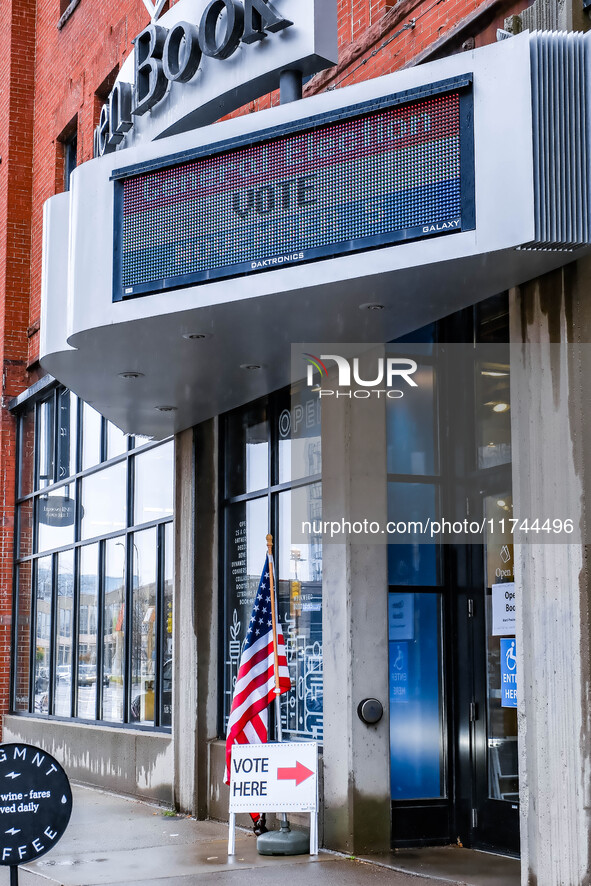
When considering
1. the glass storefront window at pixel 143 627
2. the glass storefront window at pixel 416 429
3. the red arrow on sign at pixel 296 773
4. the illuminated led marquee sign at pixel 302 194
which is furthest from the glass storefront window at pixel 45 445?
the illuminated led marquee sign at pixel 302 194

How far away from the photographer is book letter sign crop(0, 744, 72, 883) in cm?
580

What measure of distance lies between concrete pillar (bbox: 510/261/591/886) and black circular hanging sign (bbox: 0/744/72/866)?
290 cm

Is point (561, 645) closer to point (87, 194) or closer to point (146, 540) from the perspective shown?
point (87, 194)

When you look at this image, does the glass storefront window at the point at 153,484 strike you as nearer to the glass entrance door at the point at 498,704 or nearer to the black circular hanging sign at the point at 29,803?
the glass entrance door at the point at 498,704

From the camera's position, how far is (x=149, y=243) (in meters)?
8.24

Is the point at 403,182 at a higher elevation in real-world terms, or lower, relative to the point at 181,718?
higher

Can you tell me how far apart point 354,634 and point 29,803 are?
3935 mm

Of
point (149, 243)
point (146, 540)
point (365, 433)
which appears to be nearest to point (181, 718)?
point (146, 540)

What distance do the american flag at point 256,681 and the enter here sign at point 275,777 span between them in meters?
0.27

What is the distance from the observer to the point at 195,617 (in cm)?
1204

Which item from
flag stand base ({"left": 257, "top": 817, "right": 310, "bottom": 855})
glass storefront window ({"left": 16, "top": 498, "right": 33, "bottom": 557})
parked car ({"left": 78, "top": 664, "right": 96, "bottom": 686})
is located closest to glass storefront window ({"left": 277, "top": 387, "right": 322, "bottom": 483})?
flag stand base ({"left": 257, "top": 817, "right": 310, "bottom": 855})

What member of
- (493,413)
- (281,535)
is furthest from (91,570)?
(493,413)

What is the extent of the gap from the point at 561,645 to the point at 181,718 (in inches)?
240

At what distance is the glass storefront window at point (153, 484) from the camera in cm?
1366
